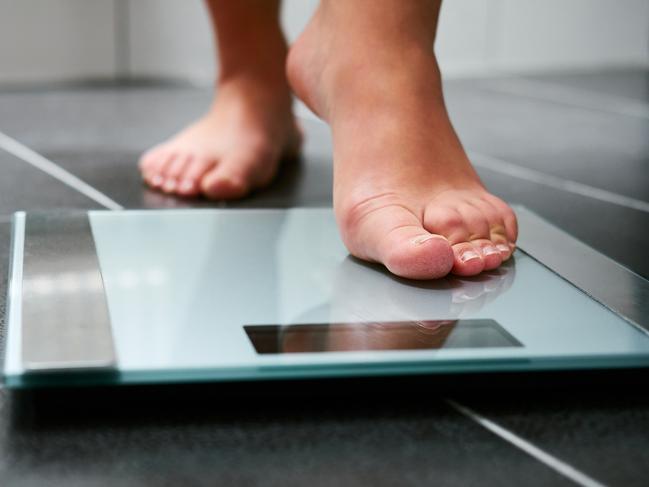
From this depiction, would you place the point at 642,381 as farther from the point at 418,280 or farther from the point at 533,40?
the point at 533,40

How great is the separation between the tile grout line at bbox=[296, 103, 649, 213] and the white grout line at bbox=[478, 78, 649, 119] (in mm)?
621

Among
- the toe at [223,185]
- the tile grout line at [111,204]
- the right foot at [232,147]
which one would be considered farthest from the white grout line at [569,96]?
the tile grout line at [111,204]

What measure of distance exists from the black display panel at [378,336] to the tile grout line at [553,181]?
0.60 m

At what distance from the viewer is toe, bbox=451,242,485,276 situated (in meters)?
0.82

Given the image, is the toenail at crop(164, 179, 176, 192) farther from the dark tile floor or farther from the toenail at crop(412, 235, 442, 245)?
the toenail at crop(412, 235, 442, 245)

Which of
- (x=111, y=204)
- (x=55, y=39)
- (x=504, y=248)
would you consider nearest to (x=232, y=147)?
(x=111, y=204)

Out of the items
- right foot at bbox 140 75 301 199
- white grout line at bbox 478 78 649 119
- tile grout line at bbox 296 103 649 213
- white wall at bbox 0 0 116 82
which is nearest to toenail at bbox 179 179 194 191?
right foot at bbox 140 75 301 199

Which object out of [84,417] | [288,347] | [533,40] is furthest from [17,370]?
[533,40]

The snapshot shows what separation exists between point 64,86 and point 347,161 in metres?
1.48

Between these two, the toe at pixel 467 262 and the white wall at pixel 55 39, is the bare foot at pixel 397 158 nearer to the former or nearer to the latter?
the toe at pixel 467 262

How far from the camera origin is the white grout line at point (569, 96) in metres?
2.13

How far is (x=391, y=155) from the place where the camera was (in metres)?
0.93

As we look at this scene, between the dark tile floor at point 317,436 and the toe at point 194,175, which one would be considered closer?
the dark tile floor at point 317,436

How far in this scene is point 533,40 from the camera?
2900 mm
